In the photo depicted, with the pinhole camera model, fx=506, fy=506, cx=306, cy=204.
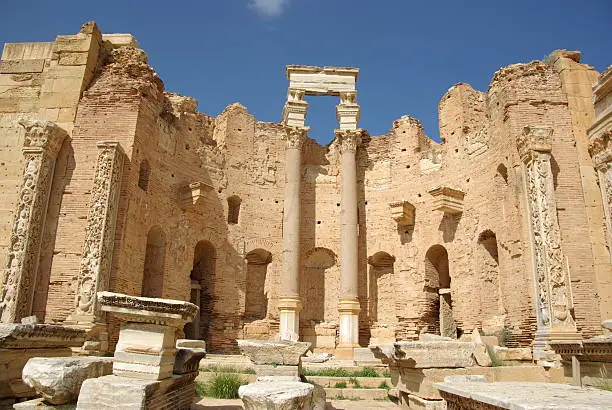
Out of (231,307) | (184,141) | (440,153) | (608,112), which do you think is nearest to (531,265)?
(608,112)

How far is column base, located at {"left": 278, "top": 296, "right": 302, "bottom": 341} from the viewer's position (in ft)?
62.6

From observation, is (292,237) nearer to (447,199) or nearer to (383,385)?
(447,199)

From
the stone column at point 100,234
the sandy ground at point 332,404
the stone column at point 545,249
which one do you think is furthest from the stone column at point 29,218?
the stone column at point 545,249

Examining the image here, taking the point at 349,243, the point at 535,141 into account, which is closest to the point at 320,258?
the point at 349,243

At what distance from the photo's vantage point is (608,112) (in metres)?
11.1

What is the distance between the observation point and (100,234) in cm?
1446

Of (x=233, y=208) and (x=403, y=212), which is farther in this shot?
(x=233, y=208)

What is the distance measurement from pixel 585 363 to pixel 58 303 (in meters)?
13.0

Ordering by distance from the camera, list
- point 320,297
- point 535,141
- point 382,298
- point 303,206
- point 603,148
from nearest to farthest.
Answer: point 603,148, point 535,141, point 382,298, point 320,297, point 303,206

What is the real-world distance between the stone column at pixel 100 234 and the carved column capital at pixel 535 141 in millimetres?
12164

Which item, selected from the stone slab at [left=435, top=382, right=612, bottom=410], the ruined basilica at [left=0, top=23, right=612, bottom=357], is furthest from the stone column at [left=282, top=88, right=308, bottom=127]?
the stone slab at [left=435, top=382, right=612, bottom=410]

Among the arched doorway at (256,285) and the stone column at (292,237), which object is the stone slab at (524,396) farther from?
the arched doorway at (256,285)

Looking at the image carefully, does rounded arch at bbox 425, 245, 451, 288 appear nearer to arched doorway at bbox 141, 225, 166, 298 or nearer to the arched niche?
the arched niche

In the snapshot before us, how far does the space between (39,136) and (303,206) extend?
35.2ft
